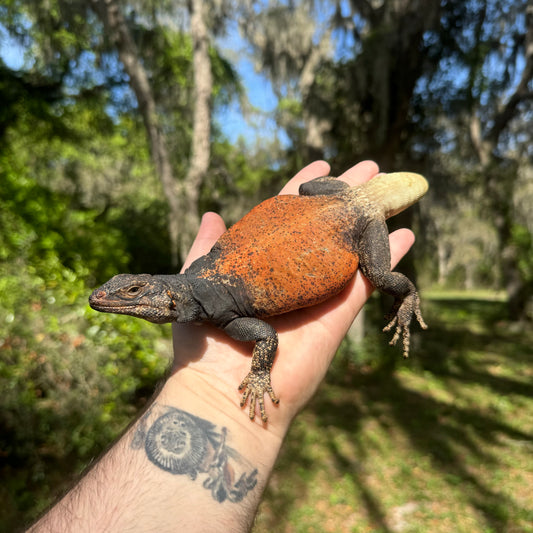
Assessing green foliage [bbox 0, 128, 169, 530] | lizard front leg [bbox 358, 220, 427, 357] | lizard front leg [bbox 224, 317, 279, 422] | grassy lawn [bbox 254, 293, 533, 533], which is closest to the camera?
lizard front leg [bbox 224, 317, 279, 422]

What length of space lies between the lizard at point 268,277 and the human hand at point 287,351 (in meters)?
0.16

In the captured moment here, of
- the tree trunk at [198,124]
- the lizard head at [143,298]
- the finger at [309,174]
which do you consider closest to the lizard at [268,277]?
the lizard head at [143,298]

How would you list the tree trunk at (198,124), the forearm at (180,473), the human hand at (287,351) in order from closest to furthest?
the forearm at (180,473) < the human hand at (287,351) < the tree trunk at (198,124)

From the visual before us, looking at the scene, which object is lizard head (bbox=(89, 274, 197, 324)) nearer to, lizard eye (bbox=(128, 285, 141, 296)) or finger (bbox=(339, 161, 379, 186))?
lizard eye (bbox=(128, 285, 141, 296))

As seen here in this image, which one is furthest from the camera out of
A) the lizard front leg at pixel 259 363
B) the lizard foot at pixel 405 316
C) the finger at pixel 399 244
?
the finger at pixel 399 244

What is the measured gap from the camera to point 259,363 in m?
2.85

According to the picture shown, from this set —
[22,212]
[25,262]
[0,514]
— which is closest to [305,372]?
[0,514]

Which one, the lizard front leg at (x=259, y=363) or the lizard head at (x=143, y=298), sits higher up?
the lizard head at (x=143, y=298)

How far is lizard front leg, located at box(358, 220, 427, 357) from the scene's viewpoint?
3.40m

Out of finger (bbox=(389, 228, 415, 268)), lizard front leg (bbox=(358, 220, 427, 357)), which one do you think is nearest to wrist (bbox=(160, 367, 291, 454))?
lizard front leg (bbox=(358, 220, 427, 357))

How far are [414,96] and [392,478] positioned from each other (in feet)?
28.5

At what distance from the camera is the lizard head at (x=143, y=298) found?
8.44 feet

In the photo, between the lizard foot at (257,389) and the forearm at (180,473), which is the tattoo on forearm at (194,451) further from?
the lizard foot at (257,389)

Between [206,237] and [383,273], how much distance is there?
175cm
